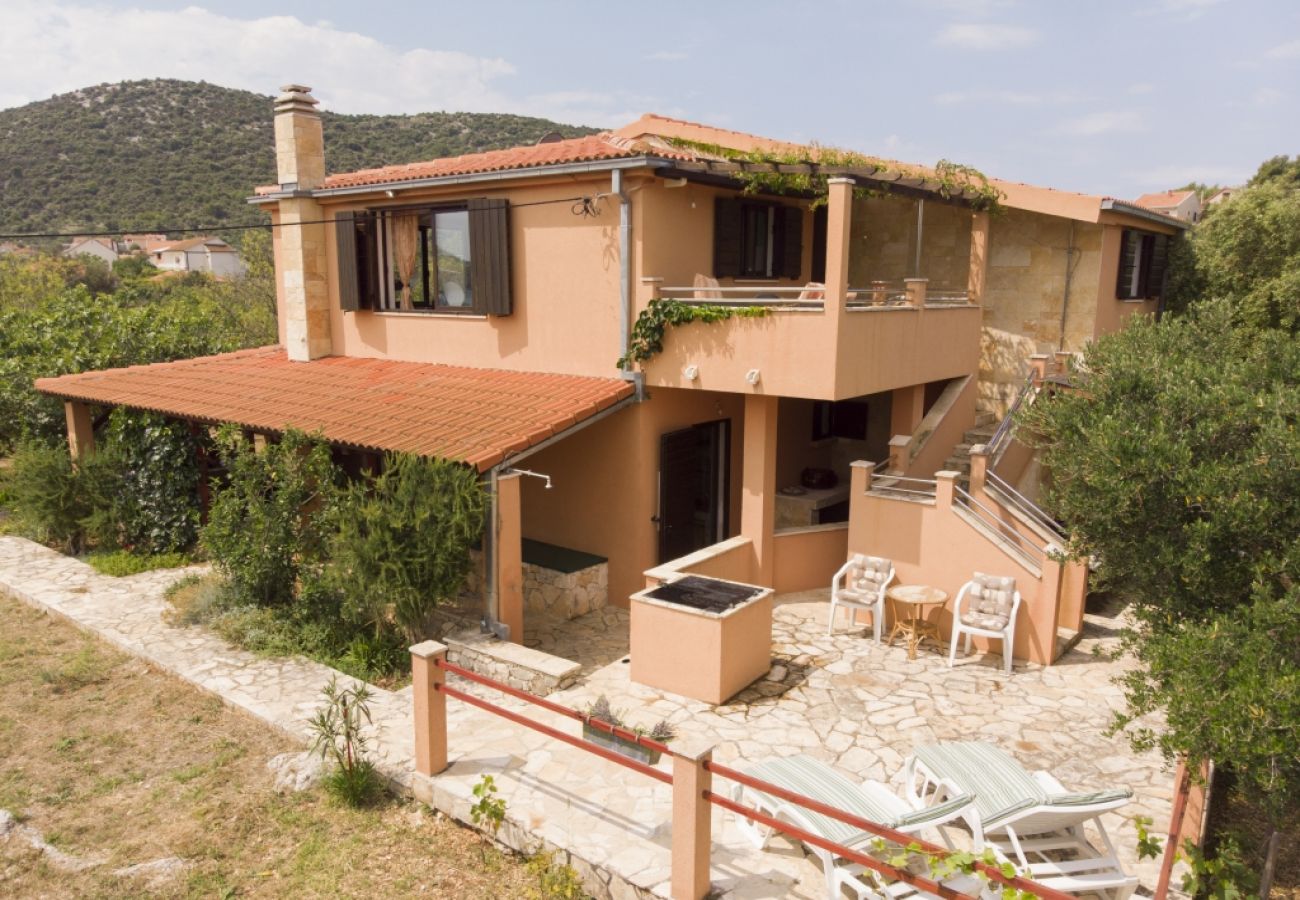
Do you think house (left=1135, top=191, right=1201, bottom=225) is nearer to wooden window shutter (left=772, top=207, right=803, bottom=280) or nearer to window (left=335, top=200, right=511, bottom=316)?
wooden window shutter (left=772, top=207, right=803, bottom=280)

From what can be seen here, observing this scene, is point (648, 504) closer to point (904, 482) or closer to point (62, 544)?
point (904, 482)

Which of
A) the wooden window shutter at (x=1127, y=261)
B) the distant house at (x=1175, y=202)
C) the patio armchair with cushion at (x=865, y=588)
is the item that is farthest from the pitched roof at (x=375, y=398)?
the distant house at (x=1175, y=202)

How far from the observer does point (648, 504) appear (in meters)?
13.2

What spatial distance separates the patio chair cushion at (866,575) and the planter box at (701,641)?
6.76ft

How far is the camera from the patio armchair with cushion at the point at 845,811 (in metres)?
6.14

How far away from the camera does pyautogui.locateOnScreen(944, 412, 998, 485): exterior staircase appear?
14.9 m

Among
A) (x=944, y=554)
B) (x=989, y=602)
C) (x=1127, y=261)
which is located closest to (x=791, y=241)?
(x=944, y=554)

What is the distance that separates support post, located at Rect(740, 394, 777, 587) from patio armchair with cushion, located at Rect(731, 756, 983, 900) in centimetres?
555

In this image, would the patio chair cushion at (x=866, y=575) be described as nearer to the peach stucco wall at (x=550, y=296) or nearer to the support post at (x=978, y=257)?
the peach stucco wall at (x=550, y=296)

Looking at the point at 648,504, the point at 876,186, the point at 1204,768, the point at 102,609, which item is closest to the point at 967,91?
the point at 876,186

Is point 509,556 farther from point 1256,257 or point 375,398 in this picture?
point 1256,257

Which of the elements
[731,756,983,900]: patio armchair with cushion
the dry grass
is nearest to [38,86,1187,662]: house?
the dry grass

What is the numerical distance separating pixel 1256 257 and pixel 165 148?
7251 centimetres

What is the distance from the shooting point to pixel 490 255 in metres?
14.1
